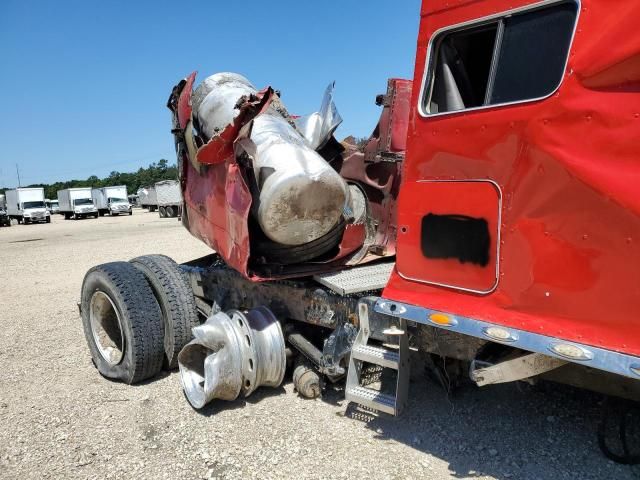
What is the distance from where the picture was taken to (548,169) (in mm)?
2217

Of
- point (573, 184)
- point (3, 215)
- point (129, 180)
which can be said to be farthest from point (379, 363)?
point (129, 180)

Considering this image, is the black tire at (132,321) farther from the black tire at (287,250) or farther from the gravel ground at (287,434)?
the black tire at (287,250)

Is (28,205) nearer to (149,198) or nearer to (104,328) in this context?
(149,198)

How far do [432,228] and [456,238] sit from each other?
0.53 ft

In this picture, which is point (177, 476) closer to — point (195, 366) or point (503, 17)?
point (195, 366)

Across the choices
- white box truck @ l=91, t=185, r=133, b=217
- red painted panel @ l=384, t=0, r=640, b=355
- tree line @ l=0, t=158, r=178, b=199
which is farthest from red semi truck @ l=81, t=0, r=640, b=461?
tree line @ l=0, t=158, r=178, b=199

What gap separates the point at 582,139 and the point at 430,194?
2.70 ft

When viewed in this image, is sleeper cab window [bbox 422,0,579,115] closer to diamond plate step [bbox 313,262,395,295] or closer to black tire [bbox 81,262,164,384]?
diamond plate step [bbox 313,262,395,295]

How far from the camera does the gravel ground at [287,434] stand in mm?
2889

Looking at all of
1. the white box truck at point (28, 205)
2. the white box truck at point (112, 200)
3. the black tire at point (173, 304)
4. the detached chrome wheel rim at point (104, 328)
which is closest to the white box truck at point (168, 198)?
the white box truck at point (112, 200)

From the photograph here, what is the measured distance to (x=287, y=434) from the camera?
10.8 feet

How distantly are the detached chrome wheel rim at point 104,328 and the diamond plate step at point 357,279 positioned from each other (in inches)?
87.5

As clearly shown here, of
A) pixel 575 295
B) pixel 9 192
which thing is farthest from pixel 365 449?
pixel 9 192

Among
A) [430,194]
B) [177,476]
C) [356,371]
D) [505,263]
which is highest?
[430,194]
